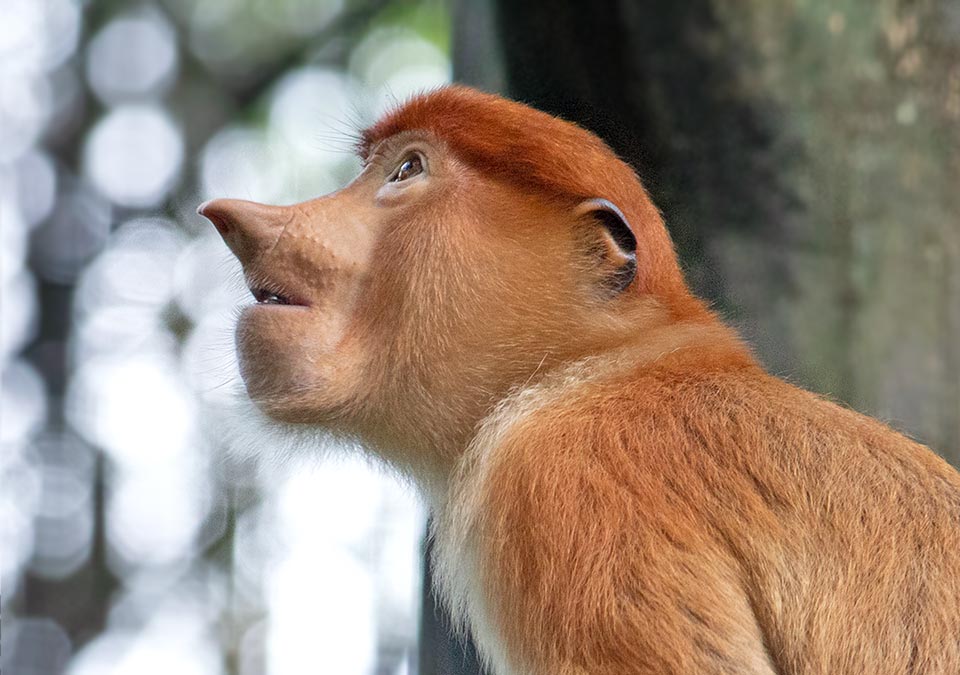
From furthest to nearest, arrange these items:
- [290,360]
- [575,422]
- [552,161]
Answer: [552,161], [290,360], [575,422]

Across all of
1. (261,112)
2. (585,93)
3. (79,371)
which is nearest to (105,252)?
(79,371)

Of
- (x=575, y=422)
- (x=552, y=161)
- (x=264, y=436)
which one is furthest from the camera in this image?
(x=264, y=436)

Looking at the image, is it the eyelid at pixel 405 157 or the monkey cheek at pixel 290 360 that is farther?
the eyelid at pixel 405 157

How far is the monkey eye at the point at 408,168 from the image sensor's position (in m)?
2.45

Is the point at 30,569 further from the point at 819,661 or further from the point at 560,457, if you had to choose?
the point at 819,661

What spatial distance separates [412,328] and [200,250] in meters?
1.08

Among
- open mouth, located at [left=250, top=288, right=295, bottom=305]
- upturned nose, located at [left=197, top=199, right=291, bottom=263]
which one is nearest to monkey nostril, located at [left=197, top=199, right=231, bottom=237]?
upturned nose, located at [left=197, top=199, right=291, bottom=263]


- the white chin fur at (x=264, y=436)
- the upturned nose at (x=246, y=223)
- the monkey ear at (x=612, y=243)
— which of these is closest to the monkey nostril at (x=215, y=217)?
the upturned nose at (x=246, y=223)

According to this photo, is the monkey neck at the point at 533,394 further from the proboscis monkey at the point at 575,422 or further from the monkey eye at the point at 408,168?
the monkey eye at the point at 408,168

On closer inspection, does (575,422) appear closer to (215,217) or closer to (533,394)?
(533,394)

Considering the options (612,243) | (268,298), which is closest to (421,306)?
(268,298)

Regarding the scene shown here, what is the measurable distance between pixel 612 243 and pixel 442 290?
0.38 meters

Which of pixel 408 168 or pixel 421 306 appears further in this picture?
pixel 408 168

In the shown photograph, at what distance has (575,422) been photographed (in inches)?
80.4
